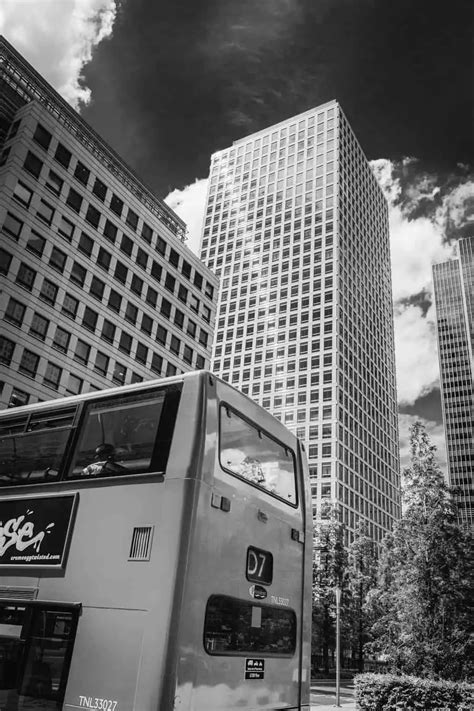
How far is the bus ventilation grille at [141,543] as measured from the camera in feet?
17.2

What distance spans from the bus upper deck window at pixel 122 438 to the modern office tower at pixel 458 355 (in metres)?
146

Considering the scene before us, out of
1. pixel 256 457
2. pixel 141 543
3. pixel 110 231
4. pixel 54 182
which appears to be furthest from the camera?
pixel 110 231

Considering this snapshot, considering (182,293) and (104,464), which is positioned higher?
(182,293)

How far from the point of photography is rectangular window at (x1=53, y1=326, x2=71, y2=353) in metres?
39.3

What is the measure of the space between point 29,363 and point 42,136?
61.2 ft

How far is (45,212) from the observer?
40.5 meters

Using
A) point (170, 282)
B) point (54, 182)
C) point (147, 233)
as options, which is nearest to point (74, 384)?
point (54, 182)

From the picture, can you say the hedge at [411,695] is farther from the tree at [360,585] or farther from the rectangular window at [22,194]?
the rectangular window at [22,194]

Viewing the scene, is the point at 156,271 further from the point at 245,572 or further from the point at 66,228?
the point at 245,572

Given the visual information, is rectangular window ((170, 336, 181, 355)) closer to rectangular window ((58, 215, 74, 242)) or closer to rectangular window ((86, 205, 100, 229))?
rectangular window ((86, 205, 100, 229))

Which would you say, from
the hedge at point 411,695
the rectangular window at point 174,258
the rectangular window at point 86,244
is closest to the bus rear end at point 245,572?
the hedge at point 411,695

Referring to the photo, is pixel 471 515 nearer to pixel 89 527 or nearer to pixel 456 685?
pixel 456 685

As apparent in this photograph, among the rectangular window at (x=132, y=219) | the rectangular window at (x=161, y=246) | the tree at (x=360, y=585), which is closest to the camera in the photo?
the tree at (x=360, y=585)

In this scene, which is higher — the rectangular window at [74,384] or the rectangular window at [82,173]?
the rectangular window at [82,173]
